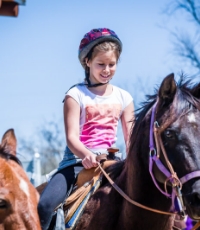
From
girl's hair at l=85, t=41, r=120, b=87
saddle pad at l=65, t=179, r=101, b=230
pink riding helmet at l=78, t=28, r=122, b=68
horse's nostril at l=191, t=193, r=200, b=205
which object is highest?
pink riding helmet at l=78, t=28, r=122, b=68

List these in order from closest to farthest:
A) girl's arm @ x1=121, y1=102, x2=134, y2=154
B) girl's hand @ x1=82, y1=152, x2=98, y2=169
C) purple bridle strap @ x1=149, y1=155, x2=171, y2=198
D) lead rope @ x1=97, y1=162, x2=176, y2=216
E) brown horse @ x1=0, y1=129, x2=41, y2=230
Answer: brown horse @ x1=0, y1=129, x2=41, y2=230
purple bridle strap @ x1=149, y1=155, x2=171, y2=198
lead rope @ x1=97, y1=162, x2=176, y2=216
girl's hand @ x1=82, y1=152, x2=98, y2=169
girl's arm @ x1=121, y1=102, x2=134, y2=154

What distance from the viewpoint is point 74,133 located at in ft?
19.0

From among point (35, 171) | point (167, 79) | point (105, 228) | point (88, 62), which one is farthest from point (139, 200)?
point (35, 171)

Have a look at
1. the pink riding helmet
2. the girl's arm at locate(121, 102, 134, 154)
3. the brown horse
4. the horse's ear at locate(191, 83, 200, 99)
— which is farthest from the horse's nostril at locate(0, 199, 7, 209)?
the pink riding helmet

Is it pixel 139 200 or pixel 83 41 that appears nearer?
pixel 139 200

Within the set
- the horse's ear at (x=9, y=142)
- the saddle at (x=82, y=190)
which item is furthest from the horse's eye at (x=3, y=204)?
the saddle at (x=82, y=190)

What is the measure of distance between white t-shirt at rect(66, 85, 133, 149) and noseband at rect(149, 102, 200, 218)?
84cm

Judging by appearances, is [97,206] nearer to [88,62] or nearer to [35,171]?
[88,62]

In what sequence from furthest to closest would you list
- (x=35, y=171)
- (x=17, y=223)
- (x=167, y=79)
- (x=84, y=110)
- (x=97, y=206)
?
1. (x=35, y=171)
2. (x=84, y=110)
3. (x=97, y=206)
4. (x=167, y=79)
5. (x=17, y=223)

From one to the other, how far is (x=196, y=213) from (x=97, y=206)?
111cm

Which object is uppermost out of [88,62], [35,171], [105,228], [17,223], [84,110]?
[88,62]

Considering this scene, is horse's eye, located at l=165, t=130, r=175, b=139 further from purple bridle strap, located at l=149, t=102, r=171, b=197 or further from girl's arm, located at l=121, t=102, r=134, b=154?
girl's arm, located at l=121, t=102, r=134, b=154

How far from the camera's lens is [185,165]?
4773 mm

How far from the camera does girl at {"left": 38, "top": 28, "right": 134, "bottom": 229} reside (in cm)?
579
